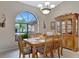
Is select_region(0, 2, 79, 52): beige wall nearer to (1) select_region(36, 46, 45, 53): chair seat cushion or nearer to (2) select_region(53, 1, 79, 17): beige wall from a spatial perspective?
(2) select_region(53, 1, 79, 17): beige wall

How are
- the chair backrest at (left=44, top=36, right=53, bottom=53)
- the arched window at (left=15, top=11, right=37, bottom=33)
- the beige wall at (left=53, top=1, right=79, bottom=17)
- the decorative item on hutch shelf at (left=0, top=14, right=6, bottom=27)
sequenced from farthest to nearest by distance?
1. the arched window at (left=15, top=11, right=37, bottom=33)
2. the beige wall at (left=53, top=1, right=79, bottom=17)
3. the decorative item on hutch shelf at (left=0, top=14, right=6, bottom=27)
4. the chair backrest at (left=44, top=36, right=53, bottom=53)

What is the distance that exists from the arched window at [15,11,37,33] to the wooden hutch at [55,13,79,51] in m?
2.39

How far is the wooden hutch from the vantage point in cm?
629

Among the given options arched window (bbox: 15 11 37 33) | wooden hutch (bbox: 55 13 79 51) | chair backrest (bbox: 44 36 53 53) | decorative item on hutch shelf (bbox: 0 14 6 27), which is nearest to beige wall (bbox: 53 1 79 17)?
wooden hutch (bbox: 55 13 79 51)

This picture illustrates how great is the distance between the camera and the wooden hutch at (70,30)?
629 centimetres

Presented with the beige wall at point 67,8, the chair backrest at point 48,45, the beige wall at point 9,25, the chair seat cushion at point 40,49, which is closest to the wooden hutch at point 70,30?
the beige wall at point 67,8

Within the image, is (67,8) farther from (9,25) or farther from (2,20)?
(2,20)

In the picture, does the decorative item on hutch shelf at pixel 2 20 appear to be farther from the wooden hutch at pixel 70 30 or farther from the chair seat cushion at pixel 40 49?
the wooden hutch at pixel 70 30

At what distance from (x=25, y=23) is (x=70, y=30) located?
3.42m

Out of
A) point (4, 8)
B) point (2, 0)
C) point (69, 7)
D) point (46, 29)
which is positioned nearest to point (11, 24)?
point (4, 8)

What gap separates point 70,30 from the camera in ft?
21.7

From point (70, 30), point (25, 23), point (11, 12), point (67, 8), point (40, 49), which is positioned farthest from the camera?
point (25, 23)

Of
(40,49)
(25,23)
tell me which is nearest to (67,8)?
(25,23)

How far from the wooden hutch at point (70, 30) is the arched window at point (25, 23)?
2386 millimetres
